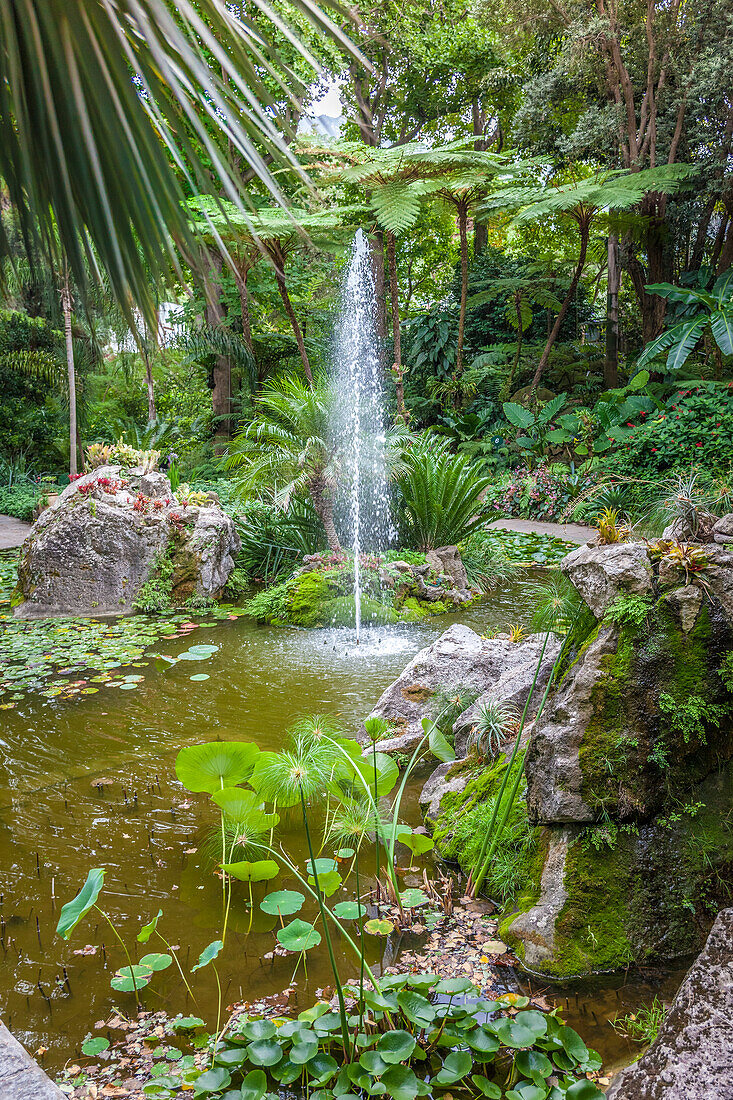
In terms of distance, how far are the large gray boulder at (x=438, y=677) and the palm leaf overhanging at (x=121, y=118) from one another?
3041 mm

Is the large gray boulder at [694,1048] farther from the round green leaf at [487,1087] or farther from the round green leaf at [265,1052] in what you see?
the round green leaf at [265,1052]

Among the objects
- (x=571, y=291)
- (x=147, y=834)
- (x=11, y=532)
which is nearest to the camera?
(x=147, y=834)

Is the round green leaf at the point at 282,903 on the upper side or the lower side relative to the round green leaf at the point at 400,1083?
upper

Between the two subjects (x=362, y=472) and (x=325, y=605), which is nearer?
(x=325, y=605)

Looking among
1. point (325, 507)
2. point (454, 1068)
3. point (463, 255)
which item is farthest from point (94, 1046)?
point (463, 255)

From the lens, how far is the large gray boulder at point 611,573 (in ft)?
7.59

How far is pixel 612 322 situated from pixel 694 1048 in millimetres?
12775

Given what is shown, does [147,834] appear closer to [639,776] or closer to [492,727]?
[492,727]

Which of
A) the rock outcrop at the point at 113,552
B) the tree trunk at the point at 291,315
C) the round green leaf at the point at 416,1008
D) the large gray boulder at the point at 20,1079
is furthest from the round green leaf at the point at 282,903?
the tree trunk at the point at 291,315

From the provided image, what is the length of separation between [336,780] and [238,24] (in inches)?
100

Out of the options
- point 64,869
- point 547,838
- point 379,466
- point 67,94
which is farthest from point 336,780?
point 379,466

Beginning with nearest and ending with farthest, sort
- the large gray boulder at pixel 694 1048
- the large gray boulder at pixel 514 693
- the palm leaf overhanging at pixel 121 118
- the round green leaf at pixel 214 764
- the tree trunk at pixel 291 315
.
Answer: the palm leaf overhanging at pixel 121 118 < the large gray boulder at pixel 694 1048 < the round green leaf at pixel 214 764 < the large gray boulder at pixel 514 693 < the tree trunk at pixel 291 315

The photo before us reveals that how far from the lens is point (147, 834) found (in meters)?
2.93

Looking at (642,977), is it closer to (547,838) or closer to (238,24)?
(547,838)
